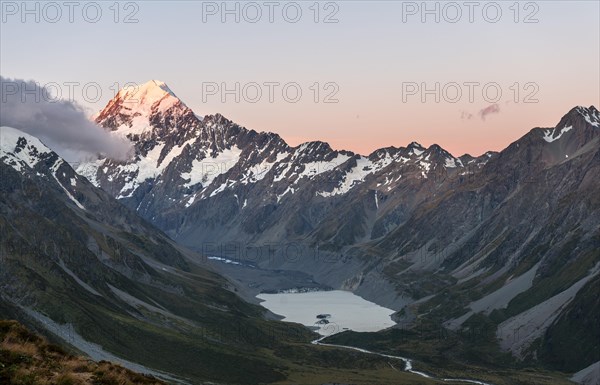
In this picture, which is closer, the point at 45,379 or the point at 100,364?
the point at 45,379

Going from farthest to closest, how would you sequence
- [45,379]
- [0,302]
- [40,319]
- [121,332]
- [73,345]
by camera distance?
[121,332] < [40,319] < [73,345] < [0,302] < [45,379]

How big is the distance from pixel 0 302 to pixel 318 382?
85197 millimetres

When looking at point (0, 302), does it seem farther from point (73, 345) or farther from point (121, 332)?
point (121, 332)

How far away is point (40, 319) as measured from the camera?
561 ft

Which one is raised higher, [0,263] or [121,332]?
[0,263]

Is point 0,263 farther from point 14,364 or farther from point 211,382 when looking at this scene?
point 14,364

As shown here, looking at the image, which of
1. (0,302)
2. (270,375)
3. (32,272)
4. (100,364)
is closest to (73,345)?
(0,302)

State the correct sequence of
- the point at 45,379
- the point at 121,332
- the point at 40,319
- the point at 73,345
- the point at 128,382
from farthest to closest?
the point at 121,332, the point at 40,319, the point at 73,345, the point at 128,382, the point at 45,379

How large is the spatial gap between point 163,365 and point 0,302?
1812 inches

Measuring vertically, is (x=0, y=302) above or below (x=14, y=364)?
above

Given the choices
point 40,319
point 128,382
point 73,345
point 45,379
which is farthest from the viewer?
point 40,319

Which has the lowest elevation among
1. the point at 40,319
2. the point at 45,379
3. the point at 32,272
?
the point at 45,379

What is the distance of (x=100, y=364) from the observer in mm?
40812

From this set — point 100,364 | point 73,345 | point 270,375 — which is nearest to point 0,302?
point 73,345
